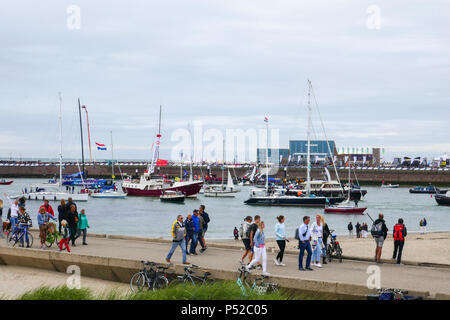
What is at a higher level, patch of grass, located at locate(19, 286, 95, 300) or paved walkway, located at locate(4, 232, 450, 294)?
patch of grass, located at locate(19, 286, 95, 300)

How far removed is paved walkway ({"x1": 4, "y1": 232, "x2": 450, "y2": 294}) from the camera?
51.3 ft

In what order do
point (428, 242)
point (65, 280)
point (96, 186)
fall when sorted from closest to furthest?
point (65, 280) → point (428, 242) → point (96, 186)

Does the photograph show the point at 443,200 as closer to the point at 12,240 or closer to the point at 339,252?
the point at 339,252

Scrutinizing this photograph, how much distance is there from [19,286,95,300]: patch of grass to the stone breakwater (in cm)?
12907

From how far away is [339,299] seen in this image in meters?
13.9

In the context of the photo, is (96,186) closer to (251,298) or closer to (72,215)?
(72,215)

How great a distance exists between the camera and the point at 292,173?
543ft

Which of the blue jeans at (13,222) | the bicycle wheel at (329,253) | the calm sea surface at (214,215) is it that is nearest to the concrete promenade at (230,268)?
the bicycle wheel at (329,253)

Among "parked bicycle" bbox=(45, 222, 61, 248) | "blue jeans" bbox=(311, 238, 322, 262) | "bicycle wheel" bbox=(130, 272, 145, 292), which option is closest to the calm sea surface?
"parked bicycle" bbox=(45, 222, 61, 248)

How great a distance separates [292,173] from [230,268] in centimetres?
14927

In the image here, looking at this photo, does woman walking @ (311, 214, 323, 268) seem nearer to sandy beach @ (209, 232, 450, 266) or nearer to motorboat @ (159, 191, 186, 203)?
sandy beach @ (209, 232, 450, 266)

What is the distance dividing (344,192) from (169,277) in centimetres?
8421

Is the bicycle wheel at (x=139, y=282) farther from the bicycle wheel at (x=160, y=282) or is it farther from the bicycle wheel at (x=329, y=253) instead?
the bicycle wheel at (x=329, y=253)
